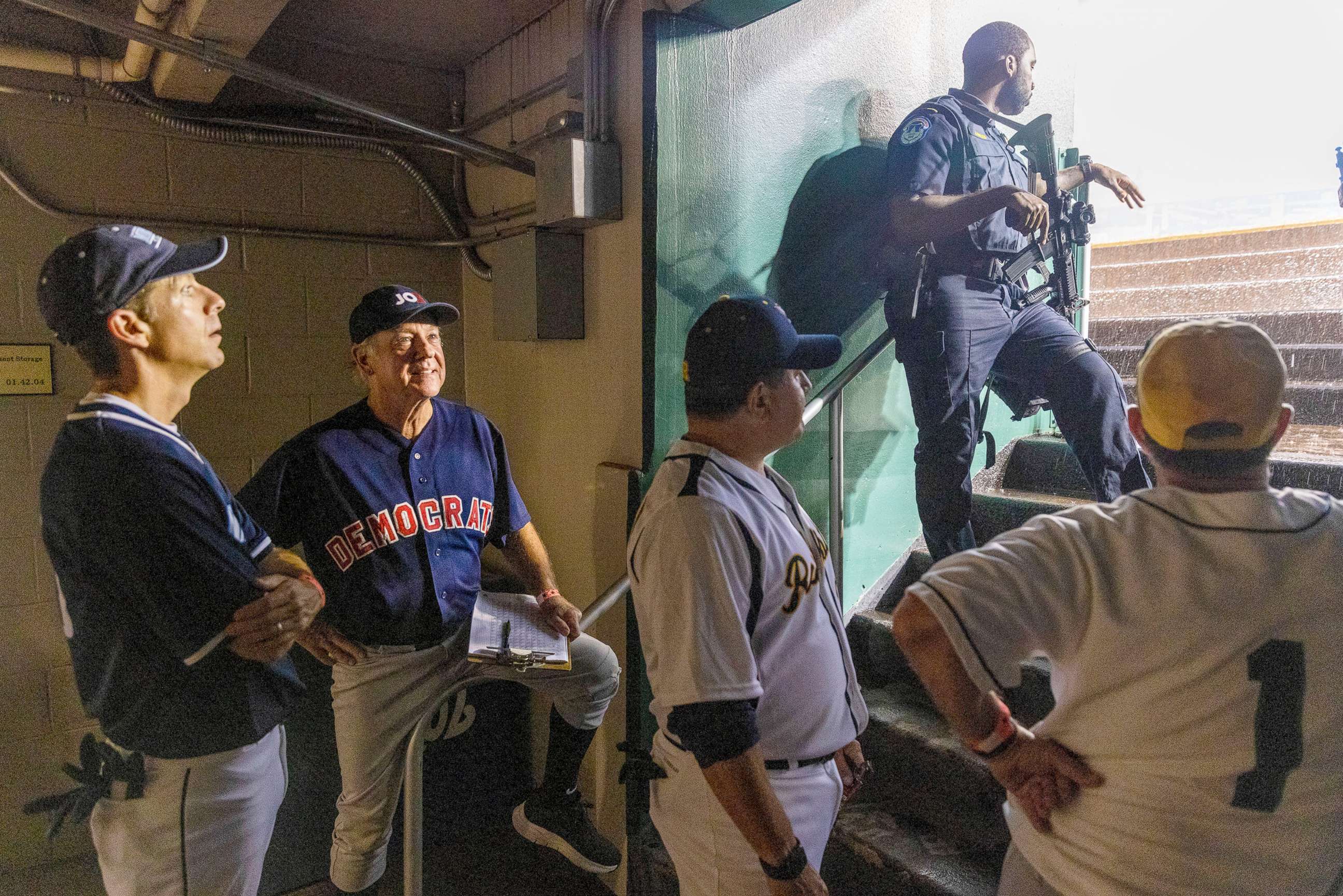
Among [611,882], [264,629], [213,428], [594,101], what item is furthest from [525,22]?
[611,882]

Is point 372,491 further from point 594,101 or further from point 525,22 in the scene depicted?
point 525,22

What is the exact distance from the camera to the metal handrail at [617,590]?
2.04m

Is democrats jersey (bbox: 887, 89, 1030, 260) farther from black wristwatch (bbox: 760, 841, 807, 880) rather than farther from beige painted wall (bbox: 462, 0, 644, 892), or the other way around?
black wristwatch (bbox: 760, 841, 807, 880)

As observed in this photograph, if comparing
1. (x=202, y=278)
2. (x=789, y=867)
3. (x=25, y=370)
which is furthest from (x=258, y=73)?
(x=789, y=867)

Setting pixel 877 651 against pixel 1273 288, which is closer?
pixel 877 651

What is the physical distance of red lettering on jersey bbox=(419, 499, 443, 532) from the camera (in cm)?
214

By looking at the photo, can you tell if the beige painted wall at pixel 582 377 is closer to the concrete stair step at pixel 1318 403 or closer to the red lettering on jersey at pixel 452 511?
the red lettering on jersey at pixel 452 511

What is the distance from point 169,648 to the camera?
149 centimetres

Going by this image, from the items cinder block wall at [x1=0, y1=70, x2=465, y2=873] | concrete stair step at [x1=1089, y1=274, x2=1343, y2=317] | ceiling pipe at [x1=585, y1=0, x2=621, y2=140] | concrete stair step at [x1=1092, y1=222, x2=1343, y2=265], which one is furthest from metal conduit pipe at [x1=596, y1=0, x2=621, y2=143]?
concrete stair step at [x1=1092, y1=222, x2=1343, y2=265]

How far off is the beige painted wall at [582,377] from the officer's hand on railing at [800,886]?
137 cm

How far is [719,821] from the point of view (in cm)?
135

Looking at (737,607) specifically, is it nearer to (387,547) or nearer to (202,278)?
(387,547)

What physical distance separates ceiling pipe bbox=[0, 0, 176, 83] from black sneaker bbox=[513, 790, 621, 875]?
2.59m

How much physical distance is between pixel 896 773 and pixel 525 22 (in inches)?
113
